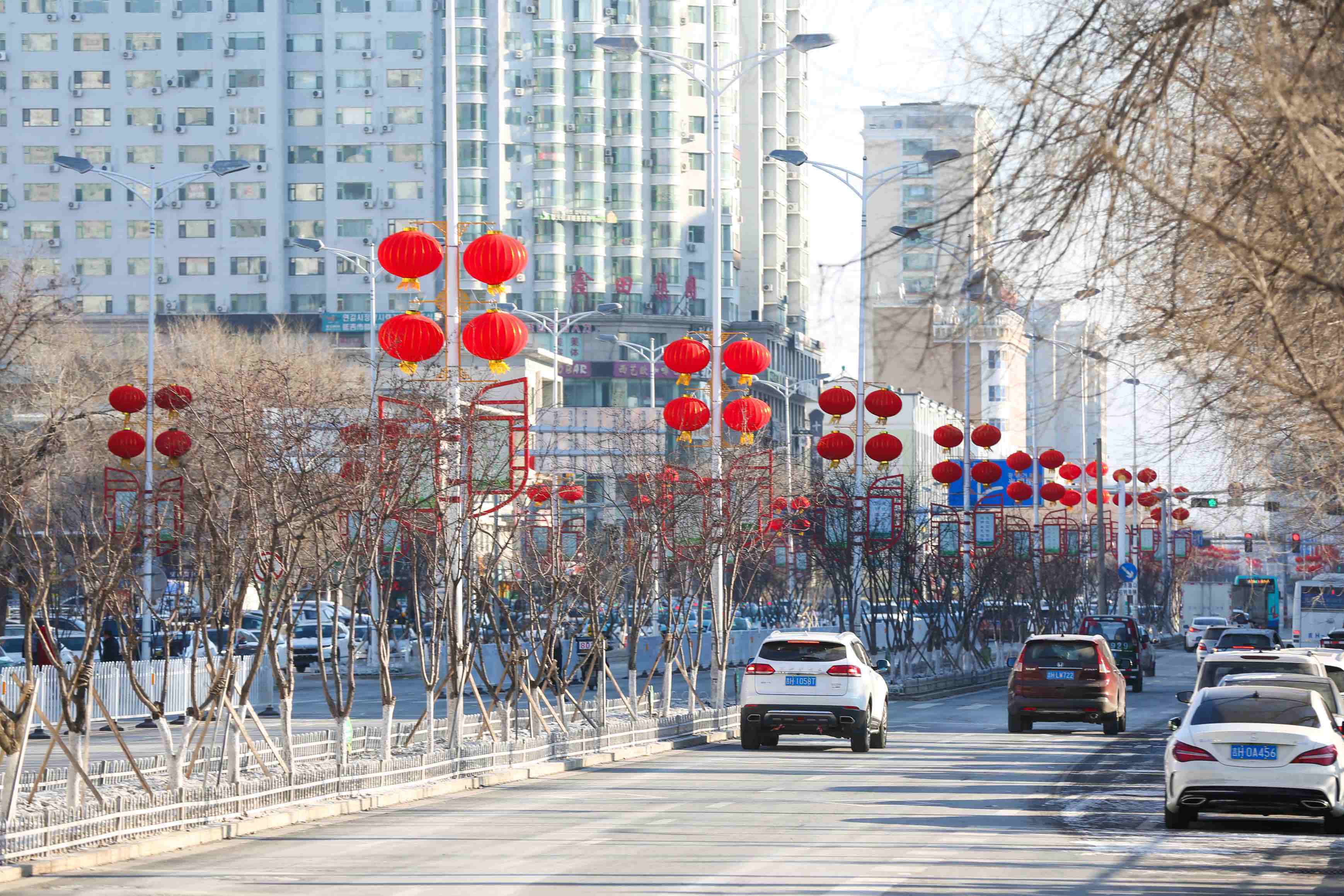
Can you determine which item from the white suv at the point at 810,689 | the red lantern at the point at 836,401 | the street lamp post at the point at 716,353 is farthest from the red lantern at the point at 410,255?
the red lantern at the point at 836,401

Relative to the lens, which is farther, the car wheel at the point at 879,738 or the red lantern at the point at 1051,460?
the red lantern at the point at 1051,460

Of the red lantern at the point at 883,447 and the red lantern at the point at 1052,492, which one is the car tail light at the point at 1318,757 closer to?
the red lantern at the point at 883,447

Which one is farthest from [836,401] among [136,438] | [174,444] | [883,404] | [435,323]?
[435,323]

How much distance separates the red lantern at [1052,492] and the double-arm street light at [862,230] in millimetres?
5157

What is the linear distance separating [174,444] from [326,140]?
9011 cm

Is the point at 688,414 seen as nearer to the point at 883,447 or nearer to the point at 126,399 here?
the point at 883,447

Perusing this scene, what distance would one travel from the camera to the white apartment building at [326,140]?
114688 millimetres

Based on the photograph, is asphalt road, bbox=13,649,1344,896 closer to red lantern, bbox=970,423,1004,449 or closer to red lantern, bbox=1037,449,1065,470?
red lantern, bbox=970,423,1004,449

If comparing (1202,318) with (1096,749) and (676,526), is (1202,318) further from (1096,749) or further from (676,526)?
(676,526)

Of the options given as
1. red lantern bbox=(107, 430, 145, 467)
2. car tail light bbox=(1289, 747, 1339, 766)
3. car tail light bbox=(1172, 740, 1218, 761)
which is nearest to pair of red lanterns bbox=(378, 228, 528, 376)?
car tail light bbox=(1172, 740, 1218, 761)

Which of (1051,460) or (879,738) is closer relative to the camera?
(879,738)

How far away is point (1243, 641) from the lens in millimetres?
55688

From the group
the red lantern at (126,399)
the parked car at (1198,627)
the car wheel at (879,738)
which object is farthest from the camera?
the parked car at (1198,627)

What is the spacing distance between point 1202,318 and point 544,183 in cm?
11226
